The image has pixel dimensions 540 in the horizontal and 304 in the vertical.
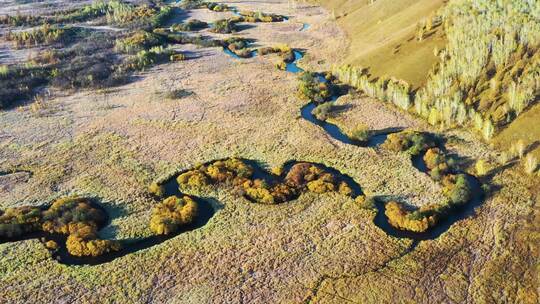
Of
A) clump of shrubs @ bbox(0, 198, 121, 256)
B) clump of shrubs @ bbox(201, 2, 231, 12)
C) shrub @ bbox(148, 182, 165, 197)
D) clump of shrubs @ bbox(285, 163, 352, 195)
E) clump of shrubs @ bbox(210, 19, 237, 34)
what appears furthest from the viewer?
clump of shrubs @ bbox(201, 2, 231, 12)

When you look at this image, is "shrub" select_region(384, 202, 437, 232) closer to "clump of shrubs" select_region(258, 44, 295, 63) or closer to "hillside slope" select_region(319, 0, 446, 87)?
"hillside slope" select_region(319, 0, 446, 87)

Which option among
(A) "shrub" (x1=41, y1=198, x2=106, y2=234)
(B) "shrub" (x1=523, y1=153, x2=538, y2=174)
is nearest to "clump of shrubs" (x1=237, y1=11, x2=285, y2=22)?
(B) "shrub" (x1=523, y1=153, x2=538, y2=174)

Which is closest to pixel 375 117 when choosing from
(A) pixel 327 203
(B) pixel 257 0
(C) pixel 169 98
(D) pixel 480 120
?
(D) pixel 480 120

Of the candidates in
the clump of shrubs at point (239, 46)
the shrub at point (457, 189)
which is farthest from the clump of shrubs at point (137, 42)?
the shrub at point (457, 189)

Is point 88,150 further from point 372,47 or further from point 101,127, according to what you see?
point 372,47

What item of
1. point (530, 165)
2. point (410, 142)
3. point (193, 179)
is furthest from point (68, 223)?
point (530, 165)

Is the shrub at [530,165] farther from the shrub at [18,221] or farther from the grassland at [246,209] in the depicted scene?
the shrub at [18,221]

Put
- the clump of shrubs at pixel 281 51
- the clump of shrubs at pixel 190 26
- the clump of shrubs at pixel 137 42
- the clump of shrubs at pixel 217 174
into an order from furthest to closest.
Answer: the clump of shrubs at pixel 190 26 < the clump of shrubs at pixel 137 42 < the clump of shrubs at pixel 281 51 < the clump of shrubs at pixel 217 174
